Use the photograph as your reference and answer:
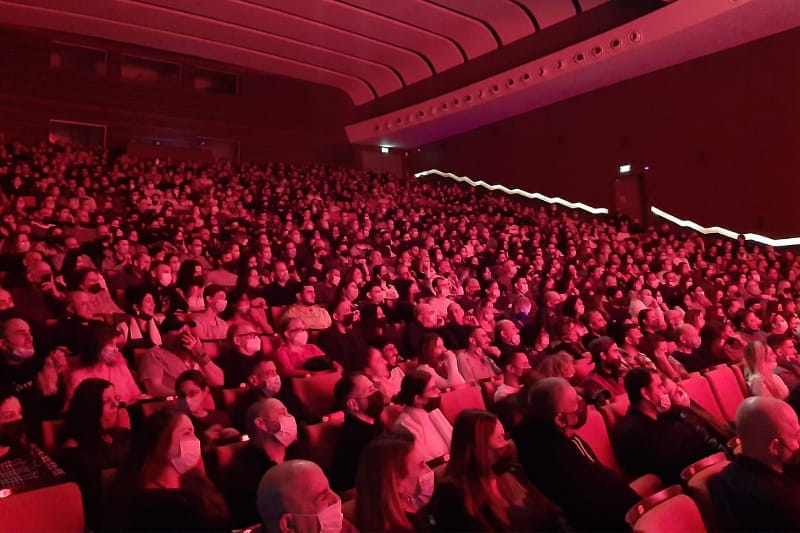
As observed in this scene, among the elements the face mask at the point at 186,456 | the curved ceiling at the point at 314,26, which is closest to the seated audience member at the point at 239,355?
the face mask at the point at 186,456

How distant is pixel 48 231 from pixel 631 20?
24.3 feet

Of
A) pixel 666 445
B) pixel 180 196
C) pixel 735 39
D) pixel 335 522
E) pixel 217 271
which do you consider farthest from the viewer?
pixel 735 39

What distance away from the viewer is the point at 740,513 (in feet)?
4.62

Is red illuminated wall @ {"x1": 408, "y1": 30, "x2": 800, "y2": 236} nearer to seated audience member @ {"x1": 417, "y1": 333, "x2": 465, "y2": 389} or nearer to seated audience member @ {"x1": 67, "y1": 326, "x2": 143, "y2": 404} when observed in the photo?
seated audience member @ {"x1": 417, "y1": 333, "x2": 465, "y2": 389}

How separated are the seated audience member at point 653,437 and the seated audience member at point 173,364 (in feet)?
5.51

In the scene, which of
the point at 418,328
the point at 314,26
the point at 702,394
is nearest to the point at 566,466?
the point at 702,394

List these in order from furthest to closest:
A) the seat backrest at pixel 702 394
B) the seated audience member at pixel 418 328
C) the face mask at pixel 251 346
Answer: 1. the seated audience member at pixel 418 328
2. the face mask at pixel 251 346
3. the seat backrest at pixel 702 394

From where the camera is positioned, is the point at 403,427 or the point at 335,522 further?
the point at 403,427

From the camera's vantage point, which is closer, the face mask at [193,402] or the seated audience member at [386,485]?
the seated audience member at [386,485]

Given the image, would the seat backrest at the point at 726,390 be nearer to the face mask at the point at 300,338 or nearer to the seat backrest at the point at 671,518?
the seat backrest at the point at 671,518

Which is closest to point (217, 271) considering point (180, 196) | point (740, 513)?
point (180, 196)

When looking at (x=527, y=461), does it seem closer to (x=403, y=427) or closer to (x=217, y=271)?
(x=403, y=427)

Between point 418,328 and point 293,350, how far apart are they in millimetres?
995

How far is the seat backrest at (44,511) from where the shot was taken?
1.27 metres
